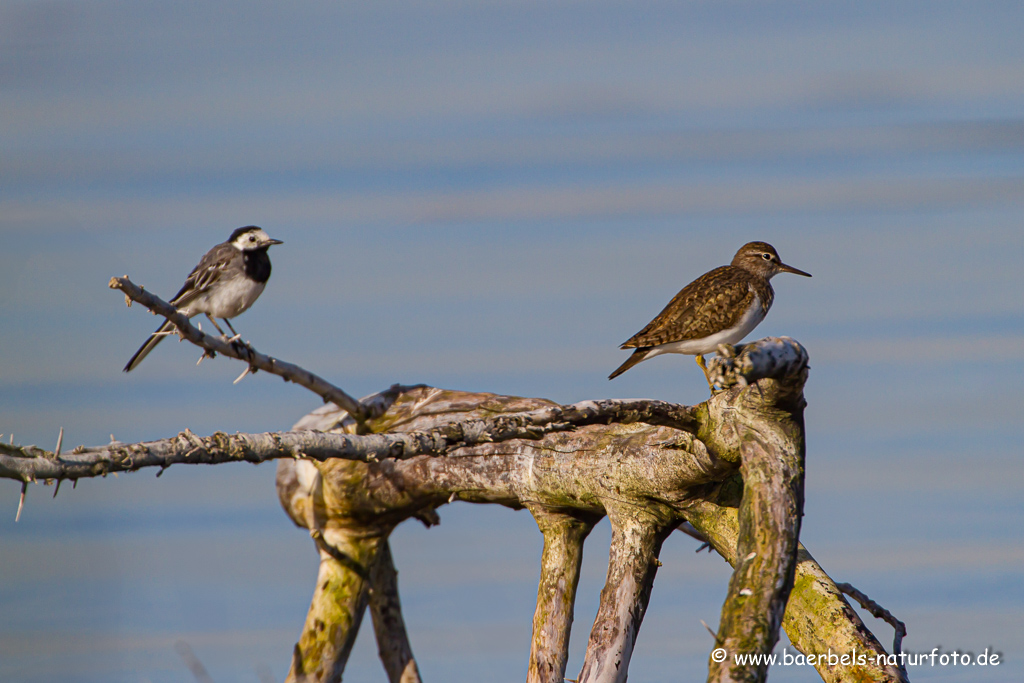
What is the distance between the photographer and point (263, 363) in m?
10.6

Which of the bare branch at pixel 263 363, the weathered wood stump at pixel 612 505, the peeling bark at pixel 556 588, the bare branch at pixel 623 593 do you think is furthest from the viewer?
the peeling bark at pixel 556 588

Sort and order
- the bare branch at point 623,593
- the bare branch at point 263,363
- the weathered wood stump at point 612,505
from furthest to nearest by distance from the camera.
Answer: the bare branch at point 263,363, the bare branch at point 623,593, the weathered wood stump at point 612,505

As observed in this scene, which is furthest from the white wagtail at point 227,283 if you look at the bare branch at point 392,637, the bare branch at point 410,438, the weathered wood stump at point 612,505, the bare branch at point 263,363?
the bare branch at point 410,438

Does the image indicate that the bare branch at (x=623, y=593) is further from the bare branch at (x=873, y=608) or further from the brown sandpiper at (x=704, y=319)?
the brown sandpiper at (x=704, y=319)

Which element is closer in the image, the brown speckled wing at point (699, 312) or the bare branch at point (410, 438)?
the bare branch at point (410, 438)

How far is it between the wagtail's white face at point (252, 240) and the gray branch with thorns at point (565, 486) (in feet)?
12.5

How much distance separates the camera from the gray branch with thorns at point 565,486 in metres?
6.38

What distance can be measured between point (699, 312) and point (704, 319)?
122 millimetres

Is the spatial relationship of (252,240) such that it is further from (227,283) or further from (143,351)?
(143,351)

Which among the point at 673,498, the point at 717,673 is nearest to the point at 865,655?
the point at 673,498

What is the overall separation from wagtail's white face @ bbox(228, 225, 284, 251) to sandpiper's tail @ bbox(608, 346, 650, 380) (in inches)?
210

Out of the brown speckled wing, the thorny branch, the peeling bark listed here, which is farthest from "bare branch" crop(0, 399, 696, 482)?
the brown speckled wing

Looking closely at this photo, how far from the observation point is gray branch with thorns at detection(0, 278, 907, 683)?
638 cm

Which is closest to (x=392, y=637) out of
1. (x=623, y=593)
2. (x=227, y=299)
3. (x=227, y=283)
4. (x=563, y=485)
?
(x=563, y=485)
